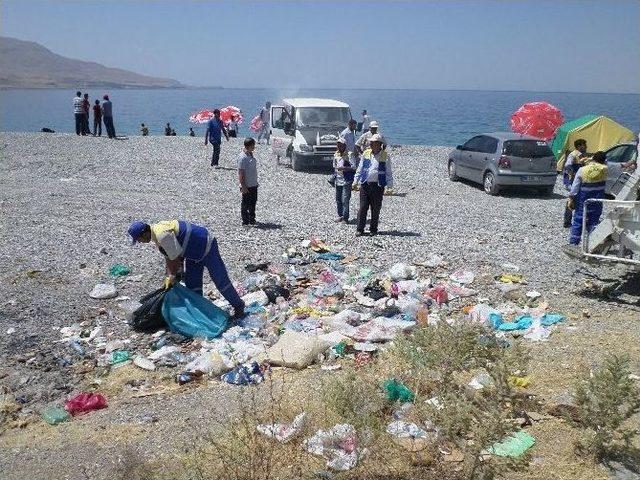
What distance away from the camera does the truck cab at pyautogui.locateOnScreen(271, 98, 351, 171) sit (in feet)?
60.7

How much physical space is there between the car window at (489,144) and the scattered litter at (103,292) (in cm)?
1104

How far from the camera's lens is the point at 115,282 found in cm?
870

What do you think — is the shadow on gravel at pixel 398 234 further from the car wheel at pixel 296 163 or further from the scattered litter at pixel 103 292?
the car wheel at pixel 296 163

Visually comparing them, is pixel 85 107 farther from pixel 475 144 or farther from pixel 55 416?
pixel 55 416

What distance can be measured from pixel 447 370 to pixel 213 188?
39.6 feet

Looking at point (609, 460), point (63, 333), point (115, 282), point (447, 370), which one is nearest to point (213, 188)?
point (115, 282)

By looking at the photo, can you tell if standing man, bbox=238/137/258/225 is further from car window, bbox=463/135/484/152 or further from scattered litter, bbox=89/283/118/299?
car window, bbox=463/135/484/152

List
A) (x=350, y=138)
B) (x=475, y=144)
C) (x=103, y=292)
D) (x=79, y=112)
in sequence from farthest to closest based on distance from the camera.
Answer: (x=79, y=112), (x=475, y=144), (x=350, y=138), (x=103, y=292)

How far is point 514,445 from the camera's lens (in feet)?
14.8

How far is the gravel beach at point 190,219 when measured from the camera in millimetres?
6289

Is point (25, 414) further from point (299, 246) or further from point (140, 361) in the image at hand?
point (299, 246)

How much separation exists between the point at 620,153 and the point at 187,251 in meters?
12.8

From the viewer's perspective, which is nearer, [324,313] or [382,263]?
[324,313]

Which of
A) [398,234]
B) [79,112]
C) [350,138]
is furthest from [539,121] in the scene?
[79,112]
